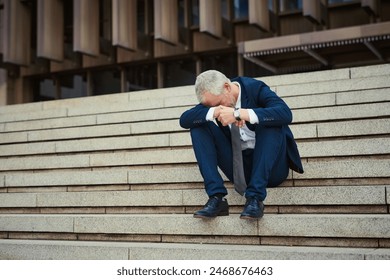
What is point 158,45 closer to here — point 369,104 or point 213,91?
point 369,104

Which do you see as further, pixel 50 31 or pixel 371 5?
pixel 50 31

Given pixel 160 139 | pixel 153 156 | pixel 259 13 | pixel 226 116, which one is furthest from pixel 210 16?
pixel 226 116

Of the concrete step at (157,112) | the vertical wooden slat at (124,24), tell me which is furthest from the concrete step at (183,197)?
the vertical wooden slat at (124,24)

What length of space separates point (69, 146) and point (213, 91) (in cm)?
275

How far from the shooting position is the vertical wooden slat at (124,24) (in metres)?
10.6

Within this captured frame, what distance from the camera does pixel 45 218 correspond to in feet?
12.6

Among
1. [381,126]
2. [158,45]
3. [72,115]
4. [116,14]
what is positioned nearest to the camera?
[381,126]

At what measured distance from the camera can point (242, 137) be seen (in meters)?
3.33

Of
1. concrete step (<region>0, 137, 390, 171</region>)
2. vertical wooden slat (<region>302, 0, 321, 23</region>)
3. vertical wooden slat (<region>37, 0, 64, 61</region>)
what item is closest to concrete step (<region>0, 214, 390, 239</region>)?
concrete step (<region>0, 137, 390, 171</region>)

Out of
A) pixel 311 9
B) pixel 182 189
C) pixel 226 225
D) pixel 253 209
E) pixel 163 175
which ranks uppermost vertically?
pixel 311 9

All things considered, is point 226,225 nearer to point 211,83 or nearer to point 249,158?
point 249,158

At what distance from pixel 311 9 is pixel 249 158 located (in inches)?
254
